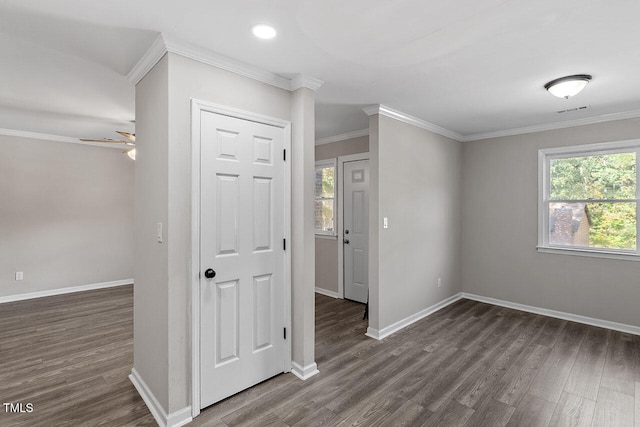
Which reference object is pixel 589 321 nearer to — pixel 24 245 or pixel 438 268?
pixel 438 268

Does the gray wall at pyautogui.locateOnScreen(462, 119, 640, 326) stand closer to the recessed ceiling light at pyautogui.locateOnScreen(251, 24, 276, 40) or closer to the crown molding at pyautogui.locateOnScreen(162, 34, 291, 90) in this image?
the crown molding at pyautogui.locateOnScreen(162, 34, 291, 90)

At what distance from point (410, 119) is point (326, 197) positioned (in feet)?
6.09

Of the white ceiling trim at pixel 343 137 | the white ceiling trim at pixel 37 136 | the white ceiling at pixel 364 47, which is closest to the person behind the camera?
the white ceiling at pixel 364 47

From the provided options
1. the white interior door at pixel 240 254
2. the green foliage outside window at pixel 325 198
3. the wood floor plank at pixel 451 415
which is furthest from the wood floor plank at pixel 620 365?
the green foliage outside window at pixel 325 198

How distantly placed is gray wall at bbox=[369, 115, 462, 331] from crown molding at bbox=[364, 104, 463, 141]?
0.05 metres

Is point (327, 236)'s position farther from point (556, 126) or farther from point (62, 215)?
point (62, 215)

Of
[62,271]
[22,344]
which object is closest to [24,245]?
[62,271]

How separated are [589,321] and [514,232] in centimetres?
131

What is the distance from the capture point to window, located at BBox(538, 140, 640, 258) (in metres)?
3.63

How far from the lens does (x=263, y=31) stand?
76.4 inches

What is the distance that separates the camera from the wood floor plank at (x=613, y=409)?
2.11 m

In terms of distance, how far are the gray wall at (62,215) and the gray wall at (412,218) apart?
4708 mm

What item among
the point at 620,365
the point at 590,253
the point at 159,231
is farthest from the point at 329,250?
the point at 620,365

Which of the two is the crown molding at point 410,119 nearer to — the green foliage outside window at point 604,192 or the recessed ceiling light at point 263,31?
the green foliage outside window at point 604,192
